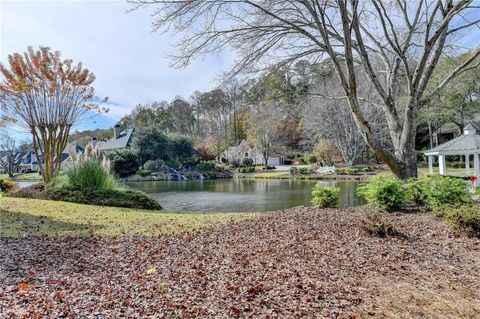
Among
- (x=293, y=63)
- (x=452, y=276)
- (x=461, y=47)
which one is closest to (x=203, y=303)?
(x=452, y=276)

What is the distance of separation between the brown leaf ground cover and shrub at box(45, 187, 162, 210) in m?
4.73

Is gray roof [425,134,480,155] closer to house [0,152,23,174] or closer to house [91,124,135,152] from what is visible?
house [91,124,135,152]

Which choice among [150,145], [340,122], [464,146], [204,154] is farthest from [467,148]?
[204,154]

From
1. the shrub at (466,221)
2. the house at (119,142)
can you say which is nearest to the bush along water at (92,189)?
the shrub at (466,221)

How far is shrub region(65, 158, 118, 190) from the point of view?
33.9 feet

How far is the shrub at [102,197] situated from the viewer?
32.2 feet

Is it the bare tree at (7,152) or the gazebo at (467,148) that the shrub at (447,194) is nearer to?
the gazebo at (467,148)

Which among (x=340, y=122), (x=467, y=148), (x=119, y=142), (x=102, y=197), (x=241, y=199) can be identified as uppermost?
(x=340, y=122)

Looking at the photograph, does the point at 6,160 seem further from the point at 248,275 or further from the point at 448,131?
the point at 448,131

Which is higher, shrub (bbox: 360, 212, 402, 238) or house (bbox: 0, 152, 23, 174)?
house (bbox: 0, 152, 23, 174)

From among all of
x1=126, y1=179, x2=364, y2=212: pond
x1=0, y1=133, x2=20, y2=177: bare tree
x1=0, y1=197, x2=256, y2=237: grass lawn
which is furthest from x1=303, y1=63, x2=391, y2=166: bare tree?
x1=0, y1=133, x2=20, y2=177: bare tree

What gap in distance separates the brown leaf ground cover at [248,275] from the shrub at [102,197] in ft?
15.5

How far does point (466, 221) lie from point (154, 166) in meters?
30.0

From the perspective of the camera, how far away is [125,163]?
3083 cm
